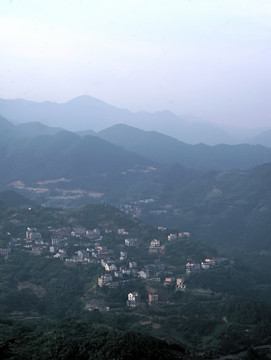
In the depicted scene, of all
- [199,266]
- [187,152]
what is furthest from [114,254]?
[187,152]

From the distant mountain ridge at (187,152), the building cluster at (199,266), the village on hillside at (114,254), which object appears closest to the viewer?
the village on hillside at (114,254)

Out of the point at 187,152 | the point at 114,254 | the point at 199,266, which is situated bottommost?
the point at 199,266

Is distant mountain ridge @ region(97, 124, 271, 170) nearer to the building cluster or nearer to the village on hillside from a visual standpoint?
the village on hillside

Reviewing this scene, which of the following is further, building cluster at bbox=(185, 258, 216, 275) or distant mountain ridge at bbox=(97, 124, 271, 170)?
distant mountain ridge at bbox=(97, 124, 271, 170)

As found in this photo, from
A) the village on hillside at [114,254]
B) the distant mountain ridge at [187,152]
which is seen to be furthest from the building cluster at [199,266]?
the distant mountain ridge at [187,152]

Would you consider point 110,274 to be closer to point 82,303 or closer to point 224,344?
point 82,303

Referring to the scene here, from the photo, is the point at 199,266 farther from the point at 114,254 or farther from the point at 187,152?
the point at 187,152

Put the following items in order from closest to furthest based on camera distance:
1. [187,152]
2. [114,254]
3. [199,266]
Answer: [199,266] < [114,254] < [187,152]

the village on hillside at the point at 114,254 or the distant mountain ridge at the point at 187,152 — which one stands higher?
the distant mountain ridge at the point at 187,152

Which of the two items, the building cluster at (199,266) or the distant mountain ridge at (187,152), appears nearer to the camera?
the building cluster at (199,266)

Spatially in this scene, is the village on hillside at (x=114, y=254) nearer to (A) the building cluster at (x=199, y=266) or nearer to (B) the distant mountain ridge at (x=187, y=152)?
(A) the building cluster at (x=199, y=266)

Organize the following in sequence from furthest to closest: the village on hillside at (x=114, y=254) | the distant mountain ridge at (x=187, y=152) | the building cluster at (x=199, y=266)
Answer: the distant mountain ridge at (x=187, y=152) < the building cluster at (x=199, y=266) < the village on hillside at (x=114, y=254)

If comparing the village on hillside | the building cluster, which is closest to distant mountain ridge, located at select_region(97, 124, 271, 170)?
the village on hillside
